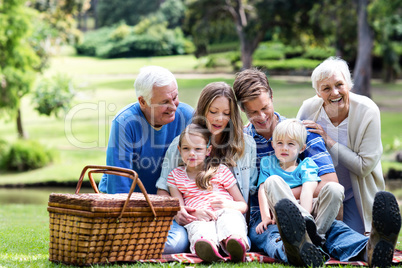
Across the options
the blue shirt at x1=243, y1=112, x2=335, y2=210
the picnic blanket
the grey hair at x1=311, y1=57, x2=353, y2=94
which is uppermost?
the grey hair at x1=311, y1=57, x2=353, y2=94

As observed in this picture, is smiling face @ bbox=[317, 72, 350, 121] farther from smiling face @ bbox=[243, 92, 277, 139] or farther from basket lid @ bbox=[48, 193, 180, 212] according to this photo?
basket lid @ bbox=[48, 193, 180, 212]

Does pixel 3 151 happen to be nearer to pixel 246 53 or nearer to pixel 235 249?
pixel 246 53

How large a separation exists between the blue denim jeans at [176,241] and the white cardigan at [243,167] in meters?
0.34

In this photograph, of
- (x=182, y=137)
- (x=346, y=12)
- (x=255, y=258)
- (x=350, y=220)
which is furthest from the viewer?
(x=346, y=12)

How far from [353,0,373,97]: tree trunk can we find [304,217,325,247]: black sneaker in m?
14.4

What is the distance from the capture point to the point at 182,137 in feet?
12.3

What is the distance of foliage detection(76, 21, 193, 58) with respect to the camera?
98.0 feet

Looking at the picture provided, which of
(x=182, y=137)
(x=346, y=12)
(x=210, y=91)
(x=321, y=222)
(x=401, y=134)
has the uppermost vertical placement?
(x=346, y=12)

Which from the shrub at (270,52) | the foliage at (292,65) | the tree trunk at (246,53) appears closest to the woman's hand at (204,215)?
the tree trunk at (246,53)

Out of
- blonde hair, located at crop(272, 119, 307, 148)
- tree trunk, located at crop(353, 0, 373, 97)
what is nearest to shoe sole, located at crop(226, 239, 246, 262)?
blonde hair, located at crop(272, 119, 307, 148)

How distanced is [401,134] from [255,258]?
1236 centimetres

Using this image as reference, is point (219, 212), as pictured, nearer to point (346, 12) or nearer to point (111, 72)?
point (346, 12)

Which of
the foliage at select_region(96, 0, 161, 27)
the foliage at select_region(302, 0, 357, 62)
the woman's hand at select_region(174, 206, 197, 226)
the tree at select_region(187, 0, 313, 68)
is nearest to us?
the woman's hand at select_region(174, 206, 197, 226)

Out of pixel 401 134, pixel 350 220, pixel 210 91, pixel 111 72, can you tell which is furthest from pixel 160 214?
pixel 111 72
